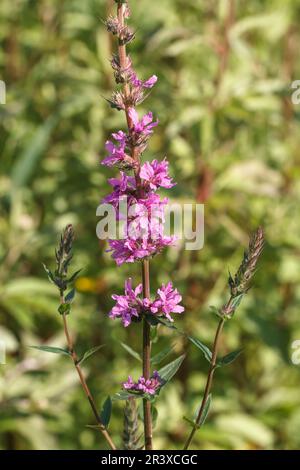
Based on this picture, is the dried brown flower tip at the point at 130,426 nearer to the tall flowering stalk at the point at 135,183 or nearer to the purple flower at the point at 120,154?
the tall flowering stalk at the point at 135,183

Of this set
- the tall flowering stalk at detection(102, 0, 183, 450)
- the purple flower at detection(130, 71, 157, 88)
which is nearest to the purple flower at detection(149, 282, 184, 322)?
the tall flowering stalk at detection(102, 0, 183, 450)

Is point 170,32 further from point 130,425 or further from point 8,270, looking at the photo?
point 130,425

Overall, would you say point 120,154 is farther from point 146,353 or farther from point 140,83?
point 146,353

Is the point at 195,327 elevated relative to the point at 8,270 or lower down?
lower down

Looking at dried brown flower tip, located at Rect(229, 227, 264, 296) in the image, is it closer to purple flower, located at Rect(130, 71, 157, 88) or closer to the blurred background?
purple flower, located at Rect(130, 71, 157, 88)

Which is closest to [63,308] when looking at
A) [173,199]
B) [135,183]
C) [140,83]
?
[135,183]

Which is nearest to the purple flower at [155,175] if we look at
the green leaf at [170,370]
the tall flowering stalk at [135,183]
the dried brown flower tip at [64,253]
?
the tall flowering stalk at [135,183]

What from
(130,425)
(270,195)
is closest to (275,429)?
(270,195)
